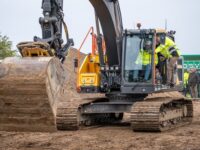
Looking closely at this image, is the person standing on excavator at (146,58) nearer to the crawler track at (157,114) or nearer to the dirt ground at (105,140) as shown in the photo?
the crawler track at (157,114)

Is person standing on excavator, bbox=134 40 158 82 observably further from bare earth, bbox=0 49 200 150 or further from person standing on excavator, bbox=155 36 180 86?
bare earth, bbox=0 49 200 150

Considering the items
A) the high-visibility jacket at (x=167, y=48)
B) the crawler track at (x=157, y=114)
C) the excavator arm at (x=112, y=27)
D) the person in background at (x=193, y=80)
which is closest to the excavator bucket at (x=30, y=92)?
the crawler track at (x=157, y=114)

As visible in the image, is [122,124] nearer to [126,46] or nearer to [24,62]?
[126,46]

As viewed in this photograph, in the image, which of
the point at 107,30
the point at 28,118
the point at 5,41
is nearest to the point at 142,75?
the point at 107,30

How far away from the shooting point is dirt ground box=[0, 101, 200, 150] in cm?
1097

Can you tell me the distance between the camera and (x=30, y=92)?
920 centimetres

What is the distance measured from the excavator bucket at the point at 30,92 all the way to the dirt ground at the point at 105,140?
58.5 inches

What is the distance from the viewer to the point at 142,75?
1409cm

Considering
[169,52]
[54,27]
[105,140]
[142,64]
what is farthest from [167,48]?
[54,27]

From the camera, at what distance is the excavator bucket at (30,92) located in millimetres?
9148

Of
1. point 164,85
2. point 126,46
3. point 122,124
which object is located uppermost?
point 126,46

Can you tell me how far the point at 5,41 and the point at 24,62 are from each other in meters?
30.7

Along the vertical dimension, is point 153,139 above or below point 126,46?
below

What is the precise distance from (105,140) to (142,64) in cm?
281
